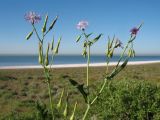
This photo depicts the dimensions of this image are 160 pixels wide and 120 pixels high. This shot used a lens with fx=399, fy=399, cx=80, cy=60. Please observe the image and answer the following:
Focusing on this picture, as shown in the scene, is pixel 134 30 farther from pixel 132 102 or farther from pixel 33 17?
pixel 132 102

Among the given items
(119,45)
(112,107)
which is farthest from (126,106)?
(119,45)

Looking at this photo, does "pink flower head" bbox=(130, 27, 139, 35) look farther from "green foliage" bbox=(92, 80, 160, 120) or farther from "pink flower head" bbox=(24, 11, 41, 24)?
"green foliage" bbox=(92, 80, 160, 120)

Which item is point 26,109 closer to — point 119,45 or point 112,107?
point 112,107

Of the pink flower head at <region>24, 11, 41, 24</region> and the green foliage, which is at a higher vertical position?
the pink flower head at <region>24, 11, 41, 24</region>

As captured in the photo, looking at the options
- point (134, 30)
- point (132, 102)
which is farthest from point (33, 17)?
point (132, 102)

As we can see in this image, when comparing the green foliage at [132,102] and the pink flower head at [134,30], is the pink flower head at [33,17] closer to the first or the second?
the pink flower head at [134,30]

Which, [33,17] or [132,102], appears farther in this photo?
[132,102]

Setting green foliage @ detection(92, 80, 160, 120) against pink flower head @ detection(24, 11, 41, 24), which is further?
green foliage @ detection(92, 80, 160, 120)

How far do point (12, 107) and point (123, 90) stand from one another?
52.1ft

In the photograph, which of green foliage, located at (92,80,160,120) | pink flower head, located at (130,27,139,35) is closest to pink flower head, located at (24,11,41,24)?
pink flower head, located at (130,27,139,35)

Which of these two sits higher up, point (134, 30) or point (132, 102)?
point (134, 30)

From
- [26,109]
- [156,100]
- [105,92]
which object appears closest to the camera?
[156,100]

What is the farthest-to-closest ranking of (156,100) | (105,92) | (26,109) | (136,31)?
1. (26,109)
2. (105,92)
3. (156,100)
4. (136,31)

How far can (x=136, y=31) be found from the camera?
A: 552 cm
